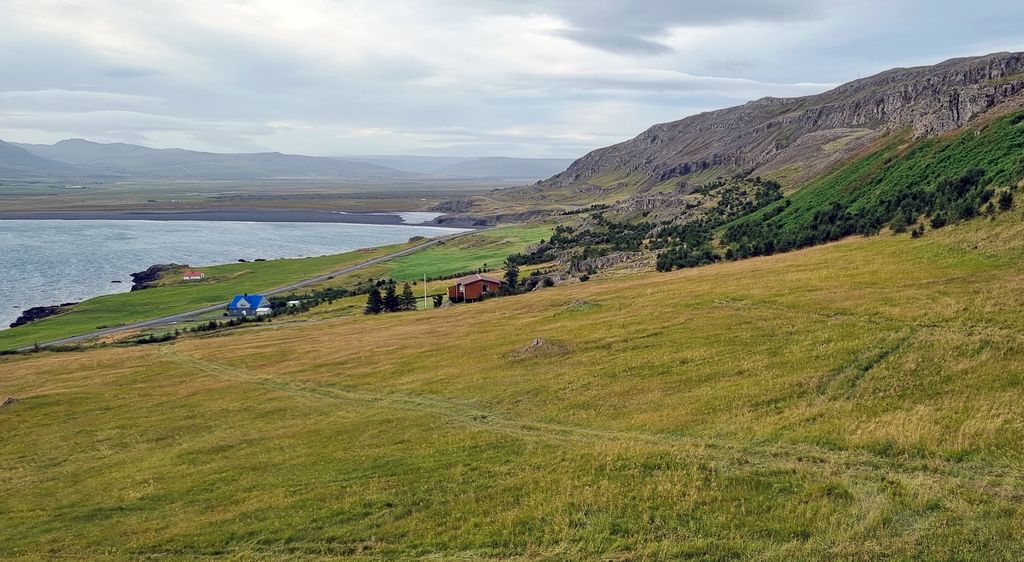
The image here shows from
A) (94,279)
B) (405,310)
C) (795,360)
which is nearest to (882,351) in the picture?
(795,360)

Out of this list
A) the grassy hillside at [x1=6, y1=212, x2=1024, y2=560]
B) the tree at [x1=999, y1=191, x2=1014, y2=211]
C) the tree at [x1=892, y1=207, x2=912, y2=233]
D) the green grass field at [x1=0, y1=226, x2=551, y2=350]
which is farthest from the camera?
the green grass field at [x1=0, y1=226, x2=551, y2=350]

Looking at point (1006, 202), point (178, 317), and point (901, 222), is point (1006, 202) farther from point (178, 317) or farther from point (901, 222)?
point (178, 317)

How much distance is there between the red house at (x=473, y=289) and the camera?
105m

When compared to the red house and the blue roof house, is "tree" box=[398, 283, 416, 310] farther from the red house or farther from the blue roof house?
the blue roof house

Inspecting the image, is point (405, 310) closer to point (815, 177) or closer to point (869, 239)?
point (869, 239)

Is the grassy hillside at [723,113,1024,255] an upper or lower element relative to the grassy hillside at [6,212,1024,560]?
upper

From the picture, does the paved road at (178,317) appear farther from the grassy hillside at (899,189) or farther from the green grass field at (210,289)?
the grassy hillside at (899,189)

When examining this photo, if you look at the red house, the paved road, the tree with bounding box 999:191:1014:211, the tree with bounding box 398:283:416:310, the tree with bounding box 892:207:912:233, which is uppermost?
the tree with bounding box 999:191:1014:211

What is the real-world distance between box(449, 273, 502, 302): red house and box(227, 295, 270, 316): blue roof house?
39.9 meters

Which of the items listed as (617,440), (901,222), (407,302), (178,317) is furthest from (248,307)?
(617,440)

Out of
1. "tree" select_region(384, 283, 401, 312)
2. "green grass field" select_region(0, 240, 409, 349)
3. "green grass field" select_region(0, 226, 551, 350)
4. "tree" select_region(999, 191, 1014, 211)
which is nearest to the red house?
"tree" select_region(384, 283, 401, 312)

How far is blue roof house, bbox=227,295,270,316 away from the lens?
4840 inches

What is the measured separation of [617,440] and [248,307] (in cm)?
11139

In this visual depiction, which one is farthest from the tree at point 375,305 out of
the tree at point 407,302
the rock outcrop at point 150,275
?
the rock outcrop at point 150,275
